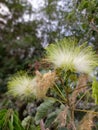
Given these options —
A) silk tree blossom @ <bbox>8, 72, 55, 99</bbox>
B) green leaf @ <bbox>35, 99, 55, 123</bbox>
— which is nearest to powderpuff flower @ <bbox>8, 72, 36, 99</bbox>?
silk tree blossom @ <bbox>8, 72, 55, 99</bbox>

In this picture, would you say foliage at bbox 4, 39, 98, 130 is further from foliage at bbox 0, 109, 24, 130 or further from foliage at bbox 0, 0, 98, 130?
foliage at bbox 0, 109, 24, 130

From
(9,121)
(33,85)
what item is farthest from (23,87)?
(9,121)

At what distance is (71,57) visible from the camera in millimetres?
1561

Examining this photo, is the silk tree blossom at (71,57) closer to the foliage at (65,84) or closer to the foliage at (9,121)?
the foliage at (65,84)

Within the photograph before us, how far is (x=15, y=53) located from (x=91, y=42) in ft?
7.81

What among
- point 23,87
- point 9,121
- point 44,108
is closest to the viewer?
point 9,121

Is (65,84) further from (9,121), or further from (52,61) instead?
(9,121)

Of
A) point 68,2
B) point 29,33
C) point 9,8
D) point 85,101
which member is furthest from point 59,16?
point 85,101

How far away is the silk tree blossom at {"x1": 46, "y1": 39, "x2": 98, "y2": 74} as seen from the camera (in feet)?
5.08

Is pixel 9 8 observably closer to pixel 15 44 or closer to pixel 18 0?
pixel 18 0

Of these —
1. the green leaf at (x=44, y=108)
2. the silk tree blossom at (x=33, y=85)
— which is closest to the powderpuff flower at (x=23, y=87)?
the silk tree blossom at (x=33, y=85)

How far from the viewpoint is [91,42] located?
2445 millimetres

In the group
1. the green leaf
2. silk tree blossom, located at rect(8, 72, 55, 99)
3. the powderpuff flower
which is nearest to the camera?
silk tree blossom, located at rect(8, 72, 55, 99)

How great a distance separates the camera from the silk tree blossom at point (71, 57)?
5.08 ft
